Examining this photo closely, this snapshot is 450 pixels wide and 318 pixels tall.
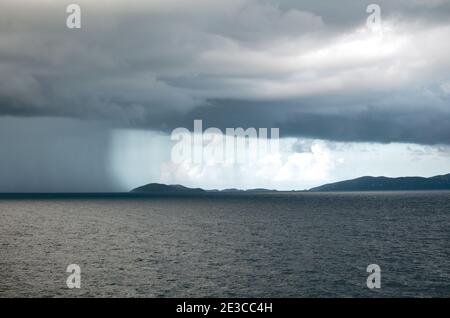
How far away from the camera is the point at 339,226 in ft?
494

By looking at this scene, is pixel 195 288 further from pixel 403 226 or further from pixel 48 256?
pixel 403 226

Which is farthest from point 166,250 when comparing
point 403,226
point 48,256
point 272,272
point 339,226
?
point 403,226

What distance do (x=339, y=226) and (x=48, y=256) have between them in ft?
316

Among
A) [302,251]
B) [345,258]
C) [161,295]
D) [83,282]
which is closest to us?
[161,295]

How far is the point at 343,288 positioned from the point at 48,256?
199 ft

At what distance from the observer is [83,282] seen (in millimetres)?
66188
